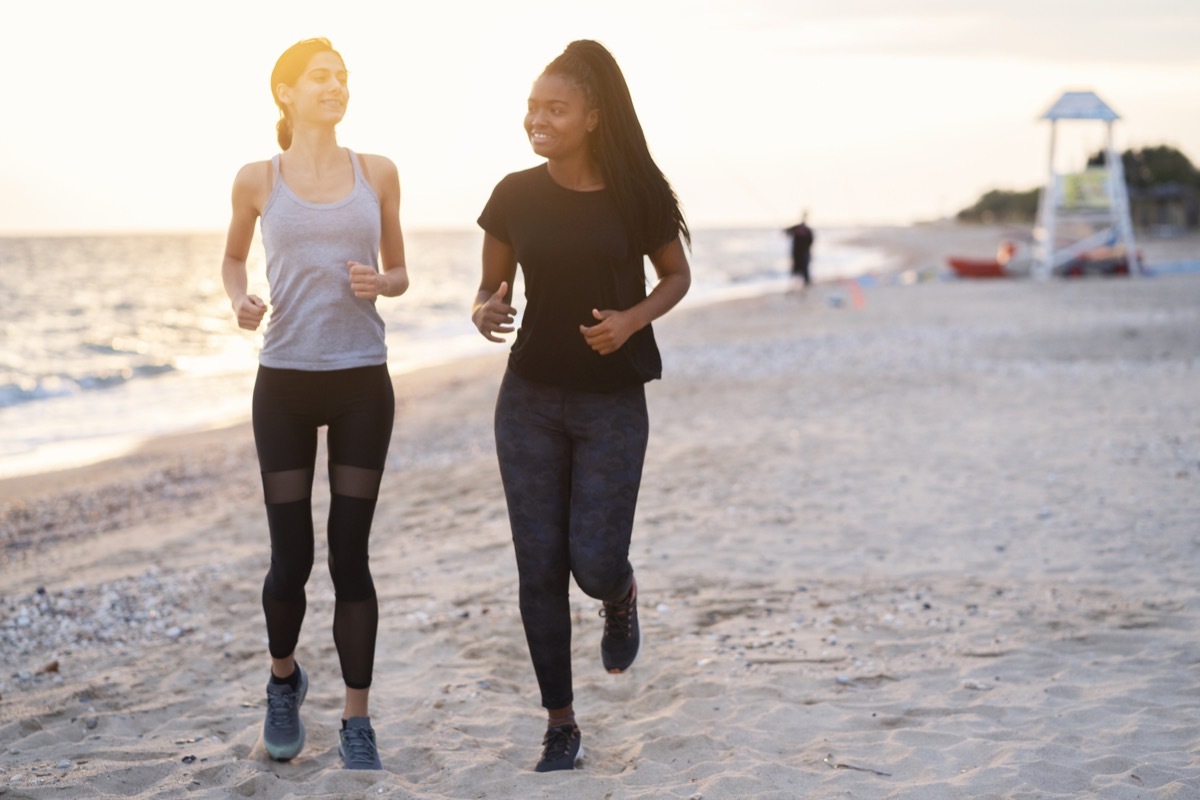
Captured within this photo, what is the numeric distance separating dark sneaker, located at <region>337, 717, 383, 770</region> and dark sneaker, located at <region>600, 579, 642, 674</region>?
2.59 feet

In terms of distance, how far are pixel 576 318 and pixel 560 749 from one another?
4.45 feet

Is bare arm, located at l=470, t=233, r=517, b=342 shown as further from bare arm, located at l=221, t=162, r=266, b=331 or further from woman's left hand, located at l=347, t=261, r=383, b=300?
bare arm, located at l=221, t=162, r=266, b=331

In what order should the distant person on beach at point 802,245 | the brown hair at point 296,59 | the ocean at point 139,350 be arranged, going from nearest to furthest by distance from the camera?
the brown hair at point 296,59 → the ocean at point 139,350 → the distant person on beach at point 802,245

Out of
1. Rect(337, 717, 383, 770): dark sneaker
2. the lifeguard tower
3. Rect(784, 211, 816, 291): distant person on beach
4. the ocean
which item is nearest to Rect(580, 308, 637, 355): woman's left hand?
Rect(337, 717, 383, 770): dark sneaker

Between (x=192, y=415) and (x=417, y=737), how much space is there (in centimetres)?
1084

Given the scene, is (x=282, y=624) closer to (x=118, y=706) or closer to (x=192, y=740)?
(x=192, y=740)

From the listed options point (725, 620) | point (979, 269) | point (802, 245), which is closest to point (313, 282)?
point (725, 620)

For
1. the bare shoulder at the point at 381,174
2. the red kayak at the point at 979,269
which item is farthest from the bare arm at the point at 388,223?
the red kayak at the point at 979,269

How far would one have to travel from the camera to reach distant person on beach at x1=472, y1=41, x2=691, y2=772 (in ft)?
10.4

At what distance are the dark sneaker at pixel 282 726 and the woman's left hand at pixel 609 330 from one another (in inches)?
60.0

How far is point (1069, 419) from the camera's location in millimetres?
9016

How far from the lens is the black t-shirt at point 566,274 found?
3166 millimetres

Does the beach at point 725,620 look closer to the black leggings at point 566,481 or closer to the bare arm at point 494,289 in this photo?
the black leggings at point 566,481

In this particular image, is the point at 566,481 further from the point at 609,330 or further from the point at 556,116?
the point at 556,116
